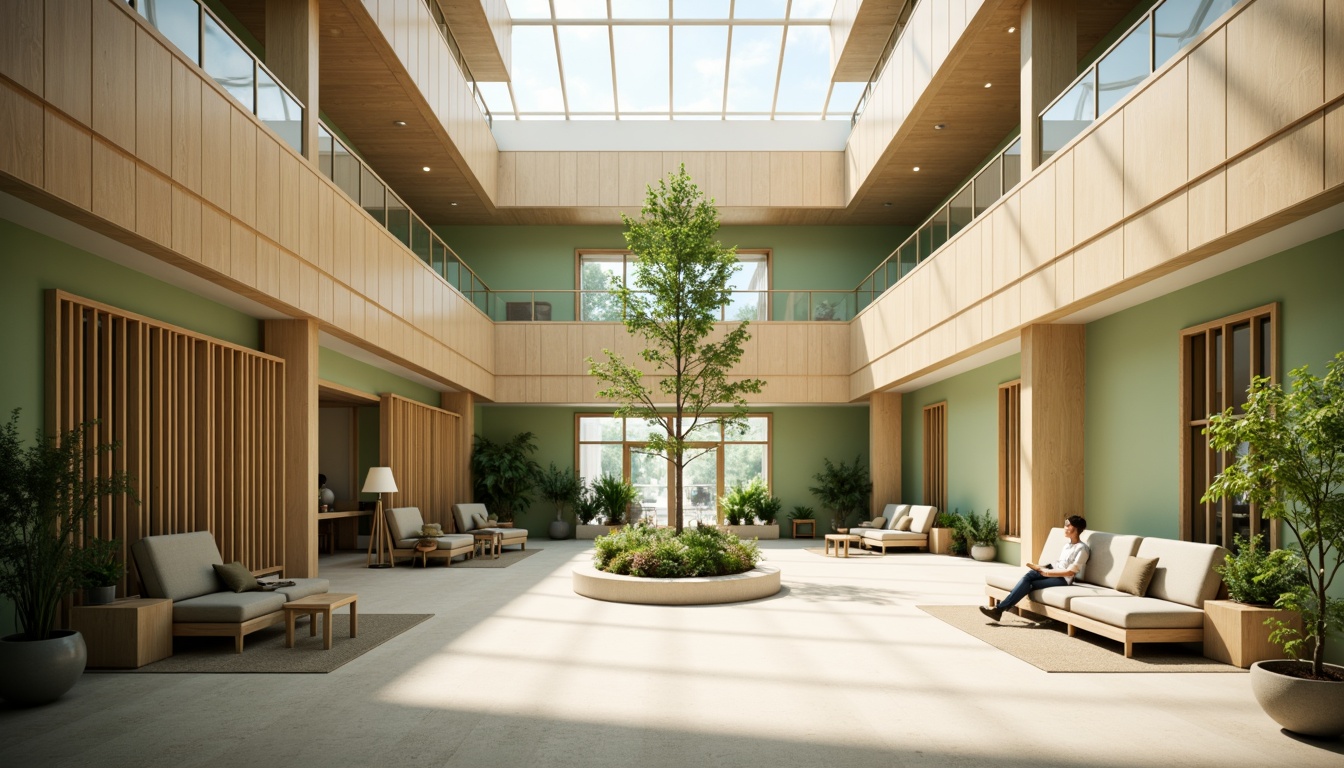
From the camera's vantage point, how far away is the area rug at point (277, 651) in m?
→ 6.81

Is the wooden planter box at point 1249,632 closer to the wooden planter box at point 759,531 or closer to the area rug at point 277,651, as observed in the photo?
the area rug at point 277,651

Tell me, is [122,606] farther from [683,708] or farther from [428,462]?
[428,462]

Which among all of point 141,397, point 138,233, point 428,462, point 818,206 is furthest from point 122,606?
point 818,206

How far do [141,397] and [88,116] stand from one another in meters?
2.79

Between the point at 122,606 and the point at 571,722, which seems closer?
the point at 571,722

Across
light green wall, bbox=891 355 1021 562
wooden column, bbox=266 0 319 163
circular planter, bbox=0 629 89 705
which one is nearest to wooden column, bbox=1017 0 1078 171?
light green wall, bbox=891 355 1021 562

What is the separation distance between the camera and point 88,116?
6.25 metres

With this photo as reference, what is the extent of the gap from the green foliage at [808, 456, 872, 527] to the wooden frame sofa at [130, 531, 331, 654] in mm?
13782

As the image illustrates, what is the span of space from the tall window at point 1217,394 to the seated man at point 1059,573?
3.28 feet

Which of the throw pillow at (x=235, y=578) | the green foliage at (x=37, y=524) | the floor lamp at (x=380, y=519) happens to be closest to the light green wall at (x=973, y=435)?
the floor lamp at (x=380, y=519)

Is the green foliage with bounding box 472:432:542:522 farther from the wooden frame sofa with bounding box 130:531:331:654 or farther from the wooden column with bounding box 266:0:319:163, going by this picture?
the wooden frame sofa with bounding box 130:531:331:654

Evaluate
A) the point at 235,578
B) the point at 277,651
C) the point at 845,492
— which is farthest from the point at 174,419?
the point at 845,492

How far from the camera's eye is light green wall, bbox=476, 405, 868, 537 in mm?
21250

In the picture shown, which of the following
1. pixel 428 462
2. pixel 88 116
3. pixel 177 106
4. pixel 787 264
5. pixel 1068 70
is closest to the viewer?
pixel 88 116
